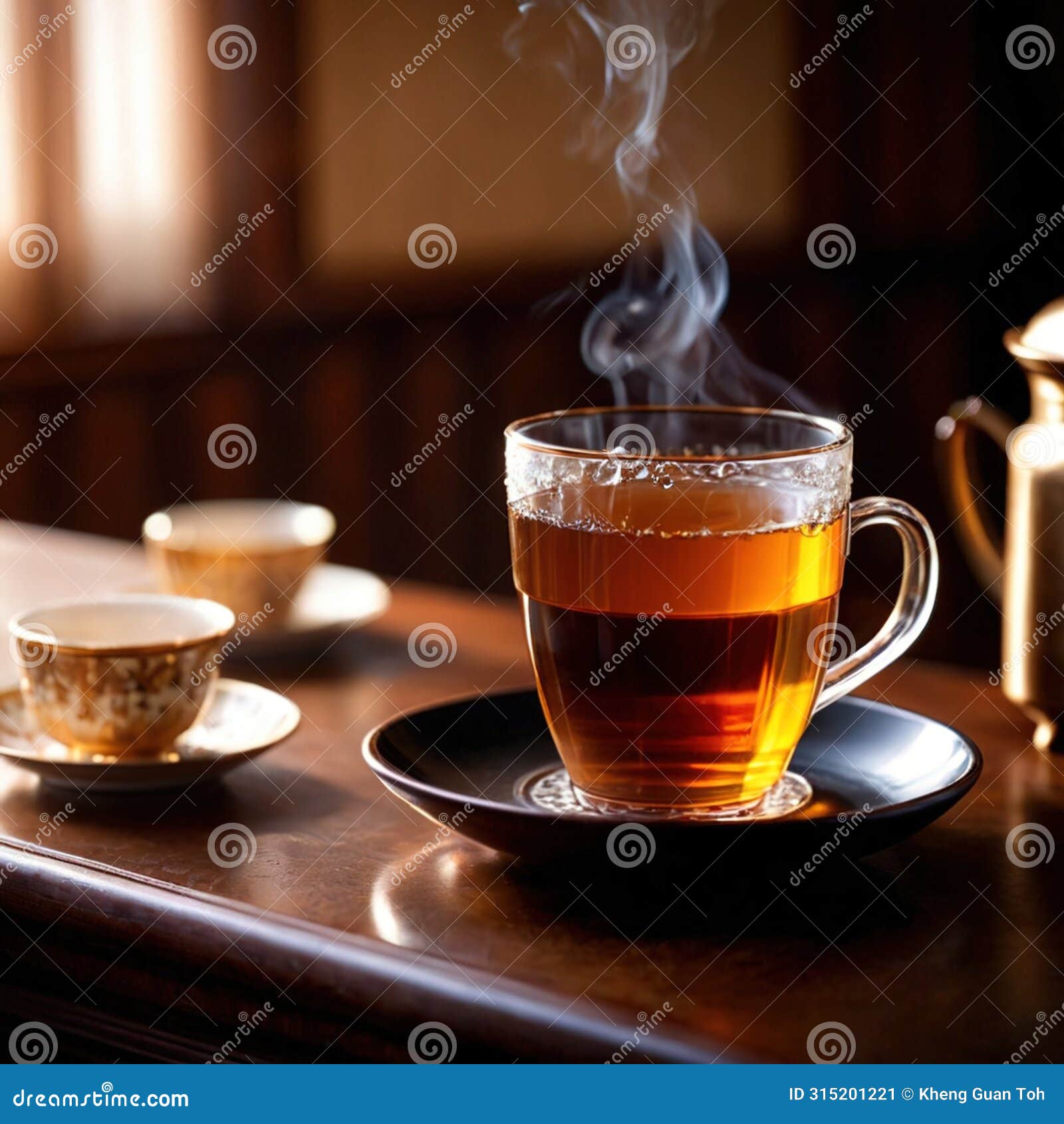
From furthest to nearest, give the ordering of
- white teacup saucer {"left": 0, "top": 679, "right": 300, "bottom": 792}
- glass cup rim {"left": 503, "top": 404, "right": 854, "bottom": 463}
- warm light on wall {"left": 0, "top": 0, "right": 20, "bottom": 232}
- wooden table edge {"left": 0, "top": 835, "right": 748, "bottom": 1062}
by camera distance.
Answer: warm light on wall {"left": 0, "top": 0, "right": 20, "bottom": 232} → white teacup saucer {"left": 0, "top": 679, "right": 300, "bottom": 792} → glass cup rim {"left": 503, "top": 404, "right": 854, "bottom": 463} → wooden table edge {"left": 0, "top": 835, "right": 748, "bottom": 1062}

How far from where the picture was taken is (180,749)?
1.15 m

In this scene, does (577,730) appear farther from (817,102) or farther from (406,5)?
(817,102)

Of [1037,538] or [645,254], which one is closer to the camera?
[1037,538]

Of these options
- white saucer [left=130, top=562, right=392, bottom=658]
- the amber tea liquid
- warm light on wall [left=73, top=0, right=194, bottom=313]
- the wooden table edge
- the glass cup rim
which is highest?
warm light on wall [left=73, top=0, right=194, bottom=313]

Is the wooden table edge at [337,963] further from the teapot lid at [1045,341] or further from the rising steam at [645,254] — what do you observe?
the rising steam at [645,254]

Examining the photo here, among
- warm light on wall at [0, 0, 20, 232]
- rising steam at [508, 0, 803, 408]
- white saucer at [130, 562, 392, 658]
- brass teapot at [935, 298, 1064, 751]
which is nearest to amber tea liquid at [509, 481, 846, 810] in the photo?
brass teapot at [935, 298, 1064, 751]

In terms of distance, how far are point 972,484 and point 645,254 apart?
3.51 metres

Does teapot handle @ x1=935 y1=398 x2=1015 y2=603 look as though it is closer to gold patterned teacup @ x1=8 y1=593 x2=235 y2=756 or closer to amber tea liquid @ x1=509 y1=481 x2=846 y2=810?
amber tea liquid @ x1=509 y1=481 x2=846 y2=810

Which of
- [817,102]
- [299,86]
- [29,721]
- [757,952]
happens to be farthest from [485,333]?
[757,952]

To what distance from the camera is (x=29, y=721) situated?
3.90 ft

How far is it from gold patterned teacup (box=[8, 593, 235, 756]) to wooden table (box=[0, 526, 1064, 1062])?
6 cm

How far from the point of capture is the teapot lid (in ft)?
3.53

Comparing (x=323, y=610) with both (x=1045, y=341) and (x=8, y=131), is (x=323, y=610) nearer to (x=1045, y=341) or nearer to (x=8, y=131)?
(x=1045, y=341)

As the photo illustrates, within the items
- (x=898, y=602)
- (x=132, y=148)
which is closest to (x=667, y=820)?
(x=898, y=602)
